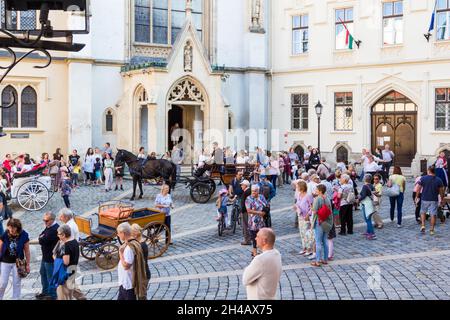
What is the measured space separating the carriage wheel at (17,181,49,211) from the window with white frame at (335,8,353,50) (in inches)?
707

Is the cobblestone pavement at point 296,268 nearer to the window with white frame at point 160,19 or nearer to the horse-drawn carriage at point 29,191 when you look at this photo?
the horse-drawn carriage at point 29,191

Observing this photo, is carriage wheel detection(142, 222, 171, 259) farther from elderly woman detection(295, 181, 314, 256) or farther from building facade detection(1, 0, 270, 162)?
building facade detection(1, 0, 270, 162)

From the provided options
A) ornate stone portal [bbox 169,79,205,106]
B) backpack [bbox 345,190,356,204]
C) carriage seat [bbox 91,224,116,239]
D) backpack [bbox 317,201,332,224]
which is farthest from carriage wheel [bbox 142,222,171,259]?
ornate stone portal [bbox 169,79,205,106]

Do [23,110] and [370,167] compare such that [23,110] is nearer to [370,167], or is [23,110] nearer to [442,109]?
[370,167]

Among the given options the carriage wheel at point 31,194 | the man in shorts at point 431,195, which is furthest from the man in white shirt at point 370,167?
the carriage wheel at point 31,194

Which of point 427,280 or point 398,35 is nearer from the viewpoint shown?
point 427,280

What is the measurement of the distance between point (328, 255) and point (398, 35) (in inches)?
800

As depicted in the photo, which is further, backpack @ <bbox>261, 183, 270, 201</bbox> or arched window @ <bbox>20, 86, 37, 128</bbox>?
arched window @ <bbox>20, 86, 37, 128</bbox>

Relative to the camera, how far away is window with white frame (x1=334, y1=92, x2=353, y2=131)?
32.2 m
